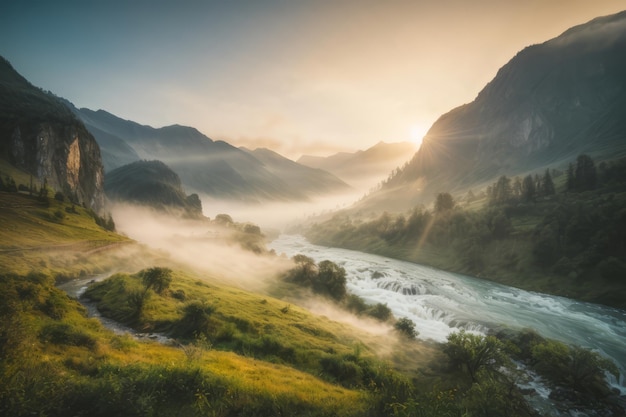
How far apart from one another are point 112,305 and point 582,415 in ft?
200

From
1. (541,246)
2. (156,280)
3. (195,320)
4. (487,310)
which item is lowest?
(195,320)

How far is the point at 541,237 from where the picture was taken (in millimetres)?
119562

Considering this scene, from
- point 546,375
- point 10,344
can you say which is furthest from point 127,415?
point 546,375

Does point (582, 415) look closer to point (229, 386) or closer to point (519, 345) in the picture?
point (519, 345)

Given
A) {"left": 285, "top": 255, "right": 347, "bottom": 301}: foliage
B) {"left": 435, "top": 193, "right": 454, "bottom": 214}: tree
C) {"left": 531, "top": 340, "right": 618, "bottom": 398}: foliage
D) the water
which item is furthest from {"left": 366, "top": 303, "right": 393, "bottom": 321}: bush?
{"left": 435, "top": 193, "right": 454, "bottom": 214}: tree

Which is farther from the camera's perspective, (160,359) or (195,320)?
(195,320)

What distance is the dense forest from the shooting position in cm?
10081

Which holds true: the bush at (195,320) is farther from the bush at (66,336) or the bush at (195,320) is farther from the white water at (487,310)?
the white water at (487,310)

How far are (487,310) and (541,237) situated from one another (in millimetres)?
64757

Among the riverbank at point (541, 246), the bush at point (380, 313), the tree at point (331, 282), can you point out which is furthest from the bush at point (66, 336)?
the riverbank at point (541, 246)

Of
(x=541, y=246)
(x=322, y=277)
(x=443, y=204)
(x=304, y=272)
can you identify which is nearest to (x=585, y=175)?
(x=443, y=204)

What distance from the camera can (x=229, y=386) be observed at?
59.2 ft

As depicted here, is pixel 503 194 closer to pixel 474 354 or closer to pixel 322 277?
pixel 322 277

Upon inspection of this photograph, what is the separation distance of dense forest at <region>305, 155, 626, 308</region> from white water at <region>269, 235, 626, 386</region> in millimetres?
11293
